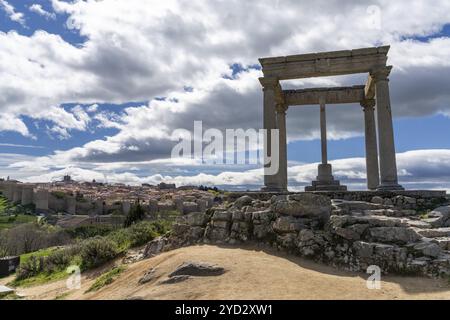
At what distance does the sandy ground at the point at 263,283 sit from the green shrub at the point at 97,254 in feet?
13.1

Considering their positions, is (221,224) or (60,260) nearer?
(221,224)

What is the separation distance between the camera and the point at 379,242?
40.7 ft

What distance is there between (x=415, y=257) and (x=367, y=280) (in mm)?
1844

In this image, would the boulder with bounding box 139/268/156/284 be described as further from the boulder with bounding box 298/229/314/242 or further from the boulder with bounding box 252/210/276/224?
the boulder with bounding box 298/229/314/242

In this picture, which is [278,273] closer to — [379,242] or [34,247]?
[379,242]

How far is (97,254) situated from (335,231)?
10.7 meters

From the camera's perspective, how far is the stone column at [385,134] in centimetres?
1819

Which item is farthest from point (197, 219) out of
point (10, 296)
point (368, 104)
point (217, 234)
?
point (368, 104)

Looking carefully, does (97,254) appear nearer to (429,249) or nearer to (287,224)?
(287,224)

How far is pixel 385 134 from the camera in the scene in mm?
18562

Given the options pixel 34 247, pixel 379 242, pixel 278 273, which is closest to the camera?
pixel 278 273

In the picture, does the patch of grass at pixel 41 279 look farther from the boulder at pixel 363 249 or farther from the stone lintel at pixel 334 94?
the stone lintel at pixel 334 94

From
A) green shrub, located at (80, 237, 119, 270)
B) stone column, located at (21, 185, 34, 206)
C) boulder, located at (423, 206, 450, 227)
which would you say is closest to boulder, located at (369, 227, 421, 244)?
boulder, located at (423, 206, 450, 227)
